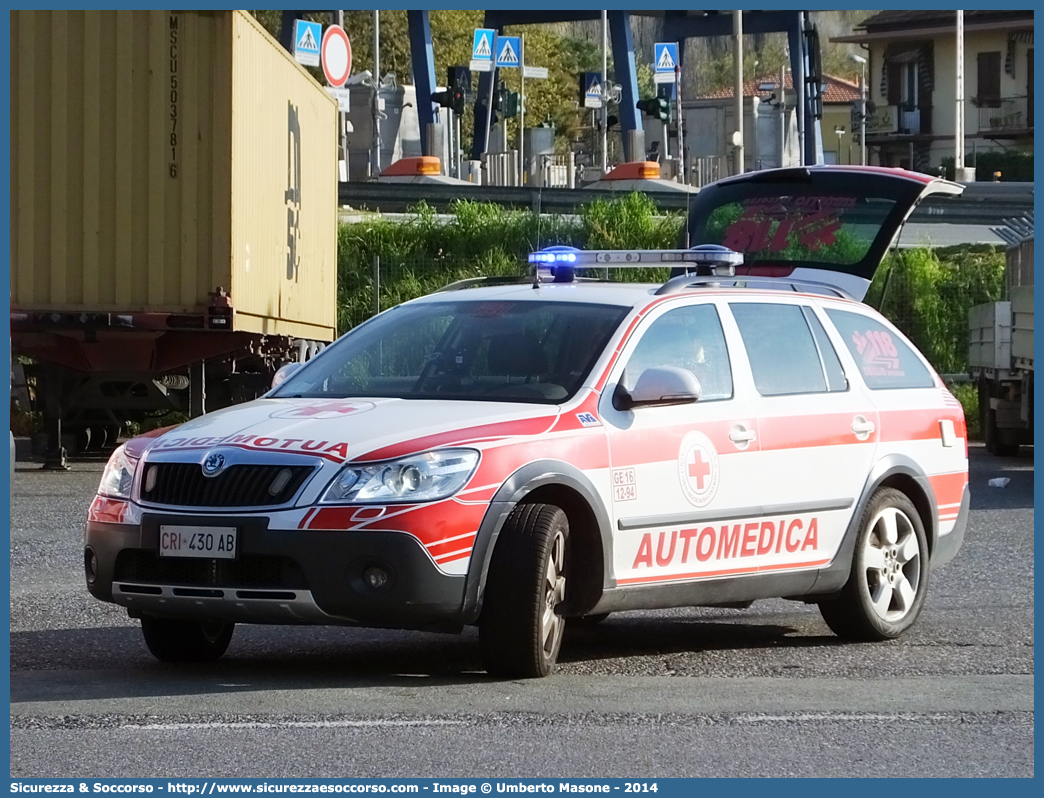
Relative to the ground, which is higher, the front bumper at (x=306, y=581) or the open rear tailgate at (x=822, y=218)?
the open rear tailgate at (x=822, y=218)

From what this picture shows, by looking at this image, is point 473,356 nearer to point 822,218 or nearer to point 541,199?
point 822,218

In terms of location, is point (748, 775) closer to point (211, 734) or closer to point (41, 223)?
point (211, 734)

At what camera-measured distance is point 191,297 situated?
17250 millimetres

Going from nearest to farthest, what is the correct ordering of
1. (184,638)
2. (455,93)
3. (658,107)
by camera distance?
1. (184,638)
2. (455,93)
3. (658,107)

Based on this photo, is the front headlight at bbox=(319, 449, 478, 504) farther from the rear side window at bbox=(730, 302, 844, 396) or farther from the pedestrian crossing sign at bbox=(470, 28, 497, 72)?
the pedestrian crossing sign at bbox=(470, 28, 497, 72)

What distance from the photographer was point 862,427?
860 cm

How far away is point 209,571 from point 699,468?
2.04m

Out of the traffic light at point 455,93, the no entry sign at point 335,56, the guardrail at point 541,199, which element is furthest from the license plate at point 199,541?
the traffic light at point 455,93

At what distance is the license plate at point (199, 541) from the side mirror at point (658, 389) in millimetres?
1646

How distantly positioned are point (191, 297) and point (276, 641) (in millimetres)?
9105

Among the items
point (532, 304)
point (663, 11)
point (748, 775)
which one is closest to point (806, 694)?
point (748, 775)

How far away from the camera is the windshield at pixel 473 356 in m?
7.64

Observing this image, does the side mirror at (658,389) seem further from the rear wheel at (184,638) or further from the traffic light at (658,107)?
the traffic light at (658,107)

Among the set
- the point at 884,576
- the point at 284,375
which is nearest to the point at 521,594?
the point at 284,375
